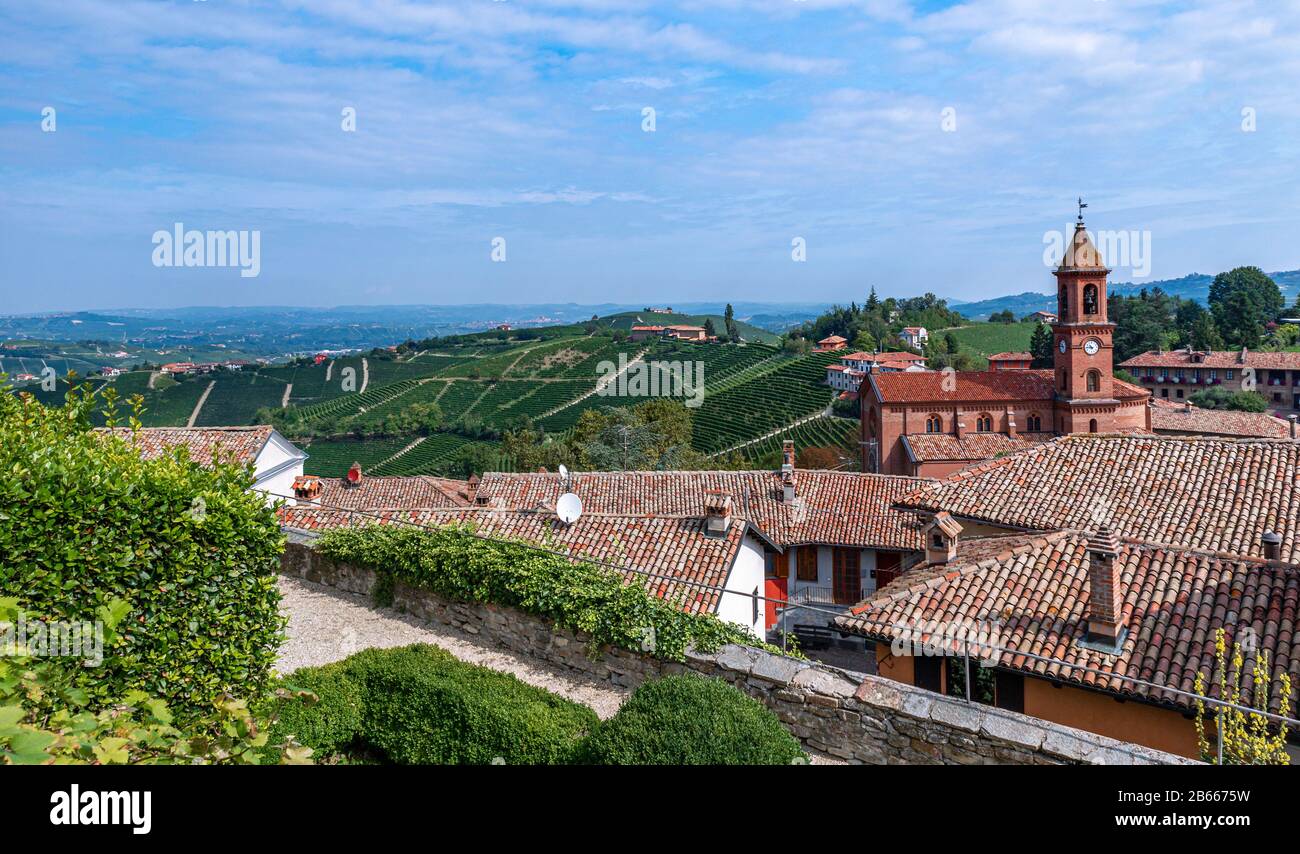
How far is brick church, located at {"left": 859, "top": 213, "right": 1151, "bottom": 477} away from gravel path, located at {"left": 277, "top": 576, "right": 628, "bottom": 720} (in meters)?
41.9

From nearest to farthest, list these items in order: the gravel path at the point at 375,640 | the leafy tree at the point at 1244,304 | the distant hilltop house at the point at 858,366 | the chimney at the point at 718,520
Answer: the gravel path at the point at 375,640, the chimney at the point at 718,520, the distant hilltop house at the point at 858,366, the leafy tree at the point at 1244,304

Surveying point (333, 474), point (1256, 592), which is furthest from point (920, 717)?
point (333, 474)

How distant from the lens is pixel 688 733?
19.3ft

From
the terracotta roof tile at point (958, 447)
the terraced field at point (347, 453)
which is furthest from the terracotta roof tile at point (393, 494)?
the terraced field at point (347, 453)

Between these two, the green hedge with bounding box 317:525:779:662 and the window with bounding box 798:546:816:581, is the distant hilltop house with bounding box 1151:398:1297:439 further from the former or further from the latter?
the green hedge with bounding box 317:525:779:662

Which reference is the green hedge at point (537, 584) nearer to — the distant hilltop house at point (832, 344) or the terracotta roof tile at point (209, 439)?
the terracotta roof tile at point (209, 439)

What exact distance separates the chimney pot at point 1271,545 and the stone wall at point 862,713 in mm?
6767

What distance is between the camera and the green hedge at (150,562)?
6117 millimetres

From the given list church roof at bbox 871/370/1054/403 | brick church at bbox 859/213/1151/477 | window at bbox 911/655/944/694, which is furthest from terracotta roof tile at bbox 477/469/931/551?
church roof at bbox 871/370/1054/403

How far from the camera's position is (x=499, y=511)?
14102 millimetres

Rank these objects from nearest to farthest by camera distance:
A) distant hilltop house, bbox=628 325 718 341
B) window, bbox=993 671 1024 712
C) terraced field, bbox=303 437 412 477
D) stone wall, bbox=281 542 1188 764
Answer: stone wall, bbox=281 542 1188 764 < window, bbox=993 671 1024 712 < terraced field, bbox=303 437 412 477 < distant hilltop house, bbox=628 325 718 341

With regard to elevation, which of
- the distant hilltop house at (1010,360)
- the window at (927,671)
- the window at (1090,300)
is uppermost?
the window at (1090,300)

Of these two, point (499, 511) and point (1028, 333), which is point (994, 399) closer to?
point (499, 511)

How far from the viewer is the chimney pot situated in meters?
11.4
